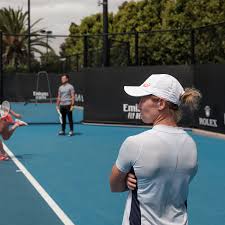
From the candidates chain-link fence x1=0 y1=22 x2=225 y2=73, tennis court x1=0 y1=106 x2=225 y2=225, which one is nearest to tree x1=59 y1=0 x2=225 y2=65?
chain-link fence x1=0 y1=22 x2=225 y2=73

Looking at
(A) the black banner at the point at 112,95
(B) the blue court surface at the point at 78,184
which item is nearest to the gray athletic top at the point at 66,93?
(B) the blue court surface at the point at 78,184

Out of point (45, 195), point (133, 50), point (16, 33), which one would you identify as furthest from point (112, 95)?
point (16, 33)

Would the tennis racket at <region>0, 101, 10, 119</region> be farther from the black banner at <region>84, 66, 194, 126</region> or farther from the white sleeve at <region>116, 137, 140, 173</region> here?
the white sleeve at <region>116, 137, 140, 173</region>

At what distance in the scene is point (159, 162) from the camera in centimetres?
248

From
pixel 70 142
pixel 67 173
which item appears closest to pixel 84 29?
pixel 70 142

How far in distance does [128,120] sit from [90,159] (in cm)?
869

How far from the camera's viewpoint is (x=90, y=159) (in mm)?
11203

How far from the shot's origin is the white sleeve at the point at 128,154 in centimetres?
245

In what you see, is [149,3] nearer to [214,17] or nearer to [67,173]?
[214,17]

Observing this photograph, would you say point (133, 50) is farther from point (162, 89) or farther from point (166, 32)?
point (162, 89)

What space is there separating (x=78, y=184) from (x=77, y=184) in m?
0.02

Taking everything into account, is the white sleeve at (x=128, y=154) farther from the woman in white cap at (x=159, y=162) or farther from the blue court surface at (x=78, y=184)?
the blue court surface at (x=78, y=184)

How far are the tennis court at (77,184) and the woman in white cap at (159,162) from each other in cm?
359

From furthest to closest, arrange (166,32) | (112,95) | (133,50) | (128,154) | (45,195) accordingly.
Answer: (133,50), (166,32), (112,95), (45,195), (128,154)
